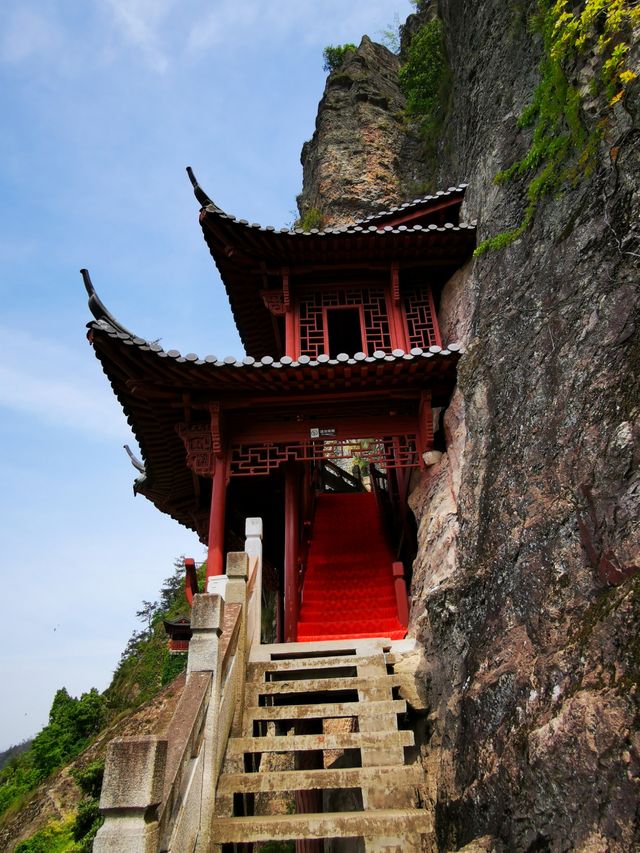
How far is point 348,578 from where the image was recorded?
10.9 metres

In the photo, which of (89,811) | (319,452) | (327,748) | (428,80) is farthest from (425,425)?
(428,80)

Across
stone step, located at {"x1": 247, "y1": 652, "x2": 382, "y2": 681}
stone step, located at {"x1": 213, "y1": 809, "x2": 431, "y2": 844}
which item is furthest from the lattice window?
stone step, located at {"x1": 213, "y1": 809, "x2": 431, "y2": 844}

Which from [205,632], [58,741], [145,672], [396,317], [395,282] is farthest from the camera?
[145,672]

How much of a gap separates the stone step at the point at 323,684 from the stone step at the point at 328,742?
600 millimetres

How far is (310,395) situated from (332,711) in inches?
188

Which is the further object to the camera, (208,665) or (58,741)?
(58,741)

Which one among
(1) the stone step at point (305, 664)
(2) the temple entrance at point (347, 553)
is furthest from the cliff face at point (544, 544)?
(2) the temple entrance at point (347, 553)

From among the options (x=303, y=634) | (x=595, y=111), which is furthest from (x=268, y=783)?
(x=595, y=111)

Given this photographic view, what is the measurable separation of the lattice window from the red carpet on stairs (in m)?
4.42

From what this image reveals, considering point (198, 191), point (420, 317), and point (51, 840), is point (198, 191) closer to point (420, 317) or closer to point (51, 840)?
point (420, 317)

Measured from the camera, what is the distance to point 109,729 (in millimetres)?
20328

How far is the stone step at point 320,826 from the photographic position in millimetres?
4379

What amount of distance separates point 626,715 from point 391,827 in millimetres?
2194

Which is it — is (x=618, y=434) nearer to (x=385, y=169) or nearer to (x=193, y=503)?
(x=193, y=503)
